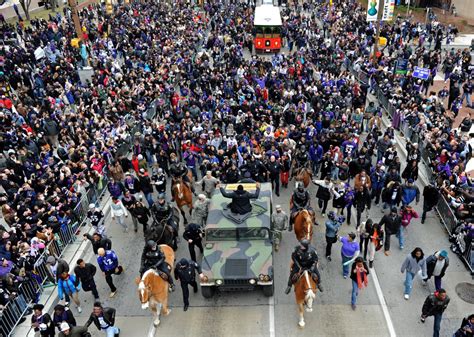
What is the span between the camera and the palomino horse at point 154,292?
939 centimetres

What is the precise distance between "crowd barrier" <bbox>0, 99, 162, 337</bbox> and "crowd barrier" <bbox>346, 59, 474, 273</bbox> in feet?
36.7

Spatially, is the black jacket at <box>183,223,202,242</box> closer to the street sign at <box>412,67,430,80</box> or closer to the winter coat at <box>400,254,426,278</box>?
the winter coat at <box>400,254,426,278</box>

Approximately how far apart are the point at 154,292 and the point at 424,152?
466 inches

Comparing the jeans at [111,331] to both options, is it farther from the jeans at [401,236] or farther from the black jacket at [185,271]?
the jeans at [401,236]

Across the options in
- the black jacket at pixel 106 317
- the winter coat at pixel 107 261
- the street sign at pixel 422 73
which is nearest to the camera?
→ the black jacket at pixel 106 317

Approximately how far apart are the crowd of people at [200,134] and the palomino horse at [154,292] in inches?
13.5

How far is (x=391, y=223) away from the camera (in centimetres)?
1151

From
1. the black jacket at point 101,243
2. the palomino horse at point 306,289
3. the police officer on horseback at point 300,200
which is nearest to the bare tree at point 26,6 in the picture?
the black jacket at point 101,243

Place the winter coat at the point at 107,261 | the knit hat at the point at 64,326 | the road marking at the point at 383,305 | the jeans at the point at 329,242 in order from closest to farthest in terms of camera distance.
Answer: the knit hat at the point at 64,326 < the road marking at the point at 383,305 < the winter coat at the point at 107,261 < the jeans at the point at 329,242

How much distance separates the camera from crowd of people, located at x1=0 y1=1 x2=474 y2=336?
1221cm

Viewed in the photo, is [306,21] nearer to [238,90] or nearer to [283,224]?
[238,90]

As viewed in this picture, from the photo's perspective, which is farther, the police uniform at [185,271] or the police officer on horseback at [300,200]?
the police officer on horseback at [300,200]

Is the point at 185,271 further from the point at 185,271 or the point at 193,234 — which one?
the point at 193,234

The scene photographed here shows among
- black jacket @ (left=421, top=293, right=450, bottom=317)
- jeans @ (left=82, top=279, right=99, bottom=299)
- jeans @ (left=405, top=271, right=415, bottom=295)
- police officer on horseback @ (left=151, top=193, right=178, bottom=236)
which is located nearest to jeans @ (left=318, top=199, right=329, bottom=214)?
jeans @ (left=405, top=271, right=415, bottom=295)
